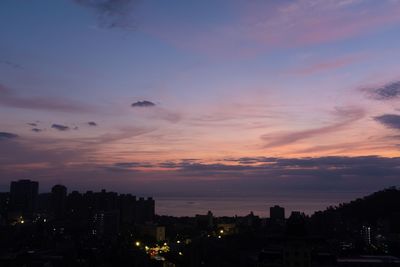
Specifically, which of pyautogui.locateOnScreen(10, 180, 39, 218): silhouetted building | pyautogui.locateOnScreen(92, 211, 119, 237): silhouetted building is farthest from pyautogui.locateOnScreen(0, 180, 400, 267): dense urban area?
pyautogui.locateOnScreen(92, 211, 119, 237): silhouetted building

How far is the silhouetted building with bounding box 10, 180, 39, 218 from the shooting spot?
89.2 metres

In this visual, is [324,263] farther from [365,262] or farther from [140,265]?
[140,265]

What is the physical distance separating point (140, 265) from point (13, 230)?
34.6 meters

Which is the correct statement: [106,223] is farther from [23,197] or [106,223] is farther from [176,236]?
[23,197]

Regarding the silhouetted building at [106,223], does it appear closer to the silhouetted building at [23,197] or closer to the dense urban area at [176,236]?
the dense urban area at [176,236]

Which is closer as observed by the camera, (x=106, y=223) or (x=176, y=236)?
(x=176, y=236)

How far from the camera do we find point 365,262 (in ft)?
101

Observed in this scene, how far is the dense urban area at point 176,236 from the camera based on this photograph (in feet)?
100

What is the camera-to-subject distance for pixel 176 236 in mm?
60906

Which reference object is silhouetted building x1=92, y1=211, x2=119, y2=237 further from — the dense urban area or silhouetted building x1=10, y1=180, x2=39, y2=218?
silhouetted building x1=10, y1=180, x2=39, y2=218

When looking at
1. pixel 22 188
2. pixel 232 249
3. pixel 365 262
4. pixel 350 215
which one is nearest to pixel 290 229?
pixel 365 262

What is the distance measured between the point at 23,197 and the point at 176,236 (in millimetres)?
44963

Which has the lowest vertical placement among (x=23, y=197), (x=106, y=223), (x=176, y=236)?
(x=176, y=236)

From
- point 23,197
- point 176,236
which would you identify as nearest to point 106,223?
point 176,236
